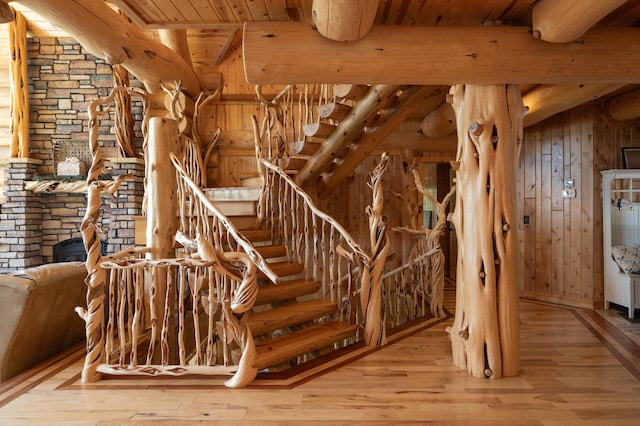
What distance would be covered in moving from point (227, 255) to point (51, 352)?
2047 mm

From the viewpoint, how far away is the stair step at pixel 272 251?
4023mm

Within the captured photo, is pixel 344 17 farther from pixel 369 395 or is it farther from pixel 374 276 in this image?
pixel 369 395

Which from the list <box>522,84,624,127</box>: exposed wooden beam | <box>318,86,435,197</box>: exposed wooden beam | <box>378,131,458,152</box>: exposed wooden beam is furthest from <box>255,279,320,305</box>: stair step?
<box>522,84,624,127</box>: exposed wooden beam

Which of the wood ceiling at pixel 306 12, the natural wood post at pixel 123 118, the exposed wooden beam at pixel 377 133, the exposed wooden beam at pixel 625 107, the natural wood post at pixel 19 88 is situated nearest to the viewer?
the wood ceiling at pixel 306 12

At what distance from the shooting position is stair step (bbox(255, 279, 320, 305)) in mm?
Result: 3557

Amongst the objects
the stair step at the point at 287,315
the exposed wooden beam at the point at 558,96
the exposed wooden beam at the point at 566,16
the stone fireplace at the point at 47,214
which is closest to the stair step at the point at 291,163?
the stair step at the point at 287,315

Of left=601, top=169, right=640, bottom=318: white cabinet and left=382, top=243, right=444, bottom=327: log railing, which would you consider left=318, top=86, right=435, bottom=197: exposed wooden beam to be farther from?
left=601, top=169, right=640, bottom=318: white cabinet

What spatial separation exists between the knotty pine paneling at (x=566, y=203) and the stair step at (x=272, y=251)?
3.88 meters

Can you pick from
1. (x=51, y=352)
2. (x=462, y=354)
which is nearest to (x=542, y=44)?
(x=462, y=354)

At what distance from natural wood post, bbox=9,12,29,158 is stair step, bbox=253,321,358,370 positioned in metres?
5.38

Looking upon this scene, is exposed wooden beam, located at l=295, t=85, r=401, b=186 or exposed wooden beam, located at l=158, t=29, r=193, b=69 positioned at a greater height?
exposed wooden beam, located at l=158, t=29, r=193, b=69

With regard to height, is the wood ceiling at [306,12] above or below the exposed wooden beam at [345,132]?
above

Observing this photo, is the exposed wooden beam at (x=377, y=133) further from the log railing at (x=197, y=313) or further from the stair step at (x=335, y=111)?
the log railing at (x=197, y=313)

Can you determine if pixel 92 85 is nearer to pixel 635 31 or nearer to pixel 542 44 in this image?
pixel 542 44
